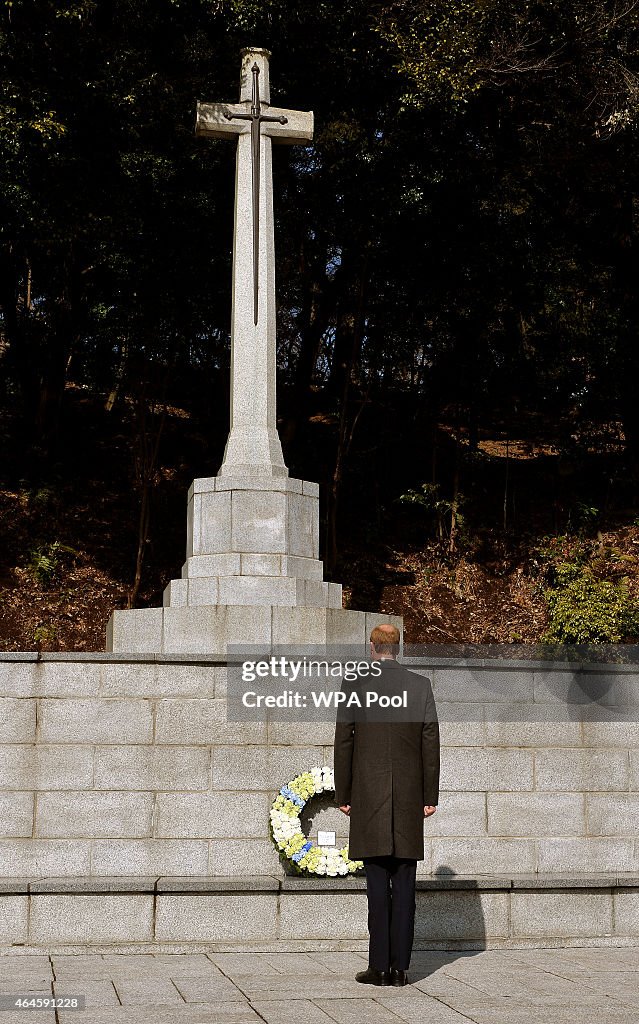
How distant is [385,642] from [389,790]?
837 mm

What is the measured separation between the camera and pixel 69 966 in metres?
6.59

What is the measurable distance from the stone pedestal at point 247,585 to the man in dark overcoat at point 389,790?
7.01ft

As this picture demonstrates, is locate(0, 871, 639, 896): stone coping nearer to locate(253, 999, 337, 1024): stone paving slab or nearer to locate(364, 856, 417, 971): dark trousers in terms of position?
locate(364, 856, 417, 971): dark trousers

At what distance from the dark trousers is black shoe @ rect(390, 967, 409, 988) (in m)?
0.02

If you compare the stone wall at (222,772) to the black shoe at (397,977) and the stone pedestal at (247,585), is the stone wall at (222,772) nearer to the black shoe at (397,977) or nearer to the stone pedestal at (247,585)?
the stone pedestal at (247,585)

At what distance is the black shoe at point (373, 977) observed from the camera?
6.09 metres

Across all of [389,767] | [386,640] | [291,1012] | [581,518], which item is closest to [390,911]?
[389,767]

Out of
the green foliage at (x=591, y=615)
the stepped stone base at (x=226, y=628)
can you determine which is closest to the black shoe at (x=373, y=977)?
the stepped stone base at (x=226, y=628)

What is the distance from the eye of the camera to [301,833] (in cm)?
762

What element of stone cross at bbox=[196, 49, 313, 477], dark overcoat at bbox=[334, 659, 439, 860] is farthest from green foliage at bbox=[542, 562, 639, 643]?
dark overcoat at bbox=[334, 659, 439, 860]

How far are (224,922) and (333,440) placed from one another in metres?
15.7

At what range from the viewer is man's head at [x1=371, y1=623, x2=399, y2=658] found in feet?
21.4

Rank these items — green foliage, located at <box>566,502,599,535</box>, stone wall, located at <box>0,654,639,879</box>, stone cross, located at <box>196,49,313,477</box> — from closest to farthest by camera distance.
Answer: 1. stone wall, located at <box>0,654,639,879</box>
2. stone cross, located at <box>196,49,313,477</box>
3. green foliage, located at <box>566,502,599,535</box>

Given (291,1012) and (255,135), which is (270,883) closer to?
(291,1012)
